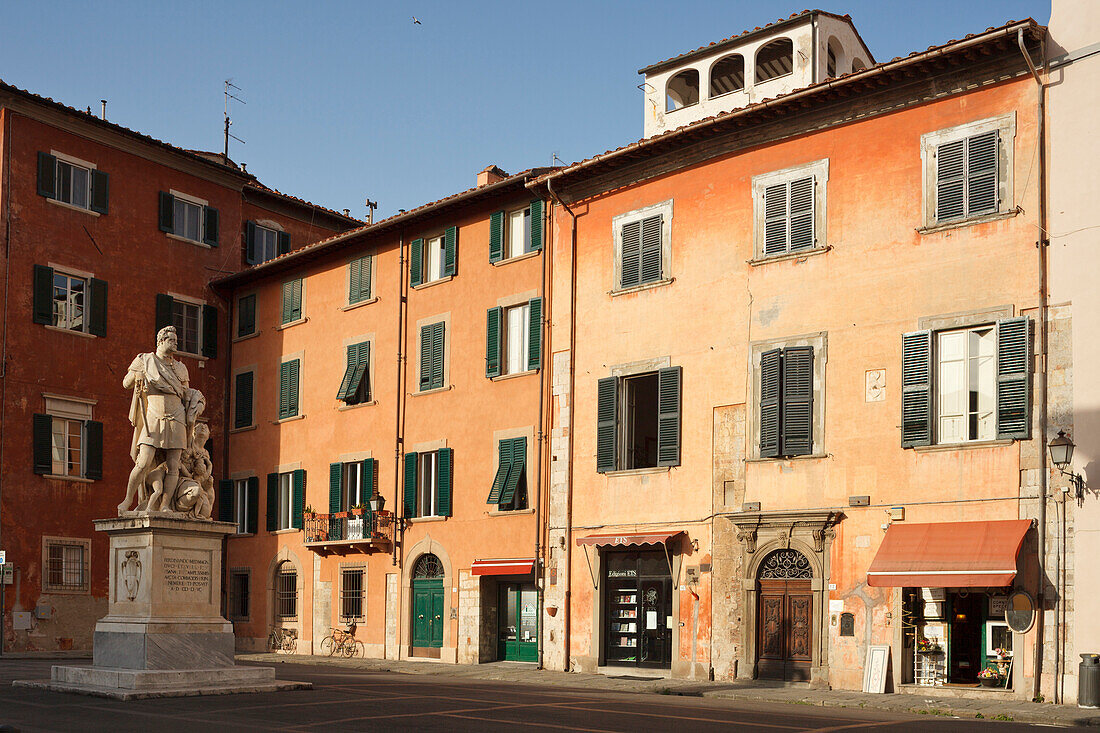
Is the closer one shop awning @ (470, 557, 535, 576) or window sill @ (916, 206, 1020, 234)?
window sill @ (916, 206, 1020, 234)

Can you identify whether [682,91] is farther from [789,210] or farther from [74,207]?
[74,207]

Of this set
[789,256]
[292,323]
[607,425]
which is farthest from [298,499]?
[789,256]

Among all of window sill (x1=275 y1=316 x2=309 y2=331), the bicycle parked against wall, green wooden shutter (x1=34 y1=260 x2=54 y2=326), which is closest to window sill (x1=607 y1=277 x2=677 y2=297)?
the bicycle parked against wall

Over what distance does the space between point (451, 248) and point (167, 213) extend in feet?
36.8

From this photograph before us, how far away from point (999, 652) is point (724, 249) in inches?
389

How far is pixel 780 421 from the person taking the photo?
24594 mm

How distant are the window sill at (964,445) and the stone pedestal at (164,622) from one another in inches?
456

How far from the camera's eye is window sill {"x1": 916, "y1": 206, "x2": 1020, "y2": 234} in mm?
21844

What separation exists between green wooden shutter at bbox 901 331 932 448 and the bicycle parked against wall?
17484mm

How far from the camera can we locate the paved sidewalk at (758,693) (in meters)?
18.7

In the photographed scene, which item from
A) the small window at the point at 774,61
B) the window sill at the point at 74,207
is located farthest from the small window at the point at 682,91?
the window sill at the point at 74,207

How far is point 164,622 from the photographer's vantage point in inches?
719

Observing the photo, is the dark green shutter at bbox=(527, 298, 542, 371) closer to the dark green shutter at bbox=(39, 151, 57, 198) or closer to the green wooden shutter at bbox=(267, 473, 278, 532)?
the green wooden shutter at bbox=(267, 473, 278, 532)

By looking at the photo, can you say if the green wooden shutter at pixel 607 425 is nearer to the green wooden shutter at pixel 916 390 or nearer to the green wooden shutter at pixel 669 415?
the green wooden shutter at pixel 669 415
